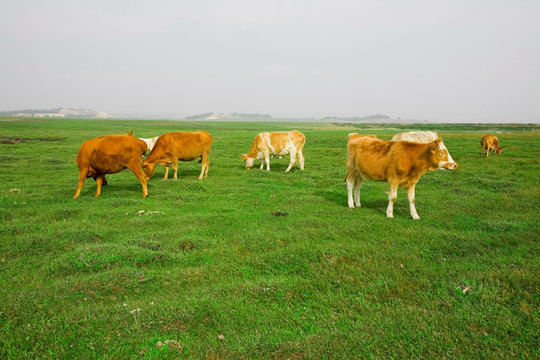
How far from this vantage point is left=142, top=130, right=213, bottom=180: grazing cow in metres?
14.2

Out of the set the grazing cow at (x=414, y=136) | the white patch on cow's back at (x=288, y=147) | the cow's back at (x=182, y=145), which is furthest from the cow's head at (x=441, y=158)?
the cow's back at (x=182, y=145)

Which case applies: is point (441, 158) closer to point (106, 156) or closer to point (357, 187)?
point (357, 187)

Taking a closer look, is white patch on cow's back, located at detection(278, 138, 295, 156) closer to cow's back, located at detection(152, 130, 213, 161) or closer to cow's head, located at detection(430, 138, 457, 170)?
cow's back, located at detection(152, 130, 213, 161)

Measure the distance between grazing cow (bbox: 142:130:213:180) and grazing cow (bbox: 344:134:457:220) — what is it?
8.45 meters

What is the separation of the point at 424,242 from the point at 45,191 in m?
13.1

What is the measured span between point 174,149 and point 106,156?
3.85 m

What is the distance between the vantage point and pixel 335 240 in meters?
7.06

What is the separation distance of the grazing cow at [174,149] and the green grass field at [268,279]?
3.76 metres

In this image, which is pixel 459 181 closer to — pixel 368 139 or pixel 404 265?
pixel 368 139

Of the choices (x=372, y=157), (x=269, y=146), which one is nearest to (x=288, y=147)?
(x=269, y=146)

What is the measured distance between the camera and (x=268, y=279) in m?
5.37

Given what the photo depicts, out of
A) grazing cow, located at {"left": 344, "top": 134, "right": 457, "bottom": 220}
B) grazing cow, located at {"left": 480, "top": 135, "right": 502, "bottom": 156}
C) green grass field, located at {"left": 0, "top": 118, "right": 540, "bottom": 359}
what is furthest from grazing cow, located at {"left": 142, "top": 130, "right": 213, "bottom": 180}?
grazing cow, located at {"left": 480, "top": 135, "right": 502, "bottom": 156}

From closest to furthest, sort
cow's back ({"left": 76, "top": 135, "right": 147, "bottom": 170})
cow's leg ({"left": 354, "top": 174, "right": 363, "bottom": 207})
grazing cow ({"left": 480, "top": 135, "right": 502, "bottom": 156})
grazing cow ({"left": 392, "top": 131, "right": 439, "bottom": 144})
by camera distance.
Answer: cow's leg ({"left": 354, "top": 174, "right": 363, "bottom": 207}) → cow's back ({"left": 76, "top": 135, "right": 147, "bottom": 170}) → grazing cow ({"left": 392, "top": 131, "right": 439, "bottom": 144}) → grazing cow ({"left": 480, "top": 135, "right": 502, "bottom": 156})

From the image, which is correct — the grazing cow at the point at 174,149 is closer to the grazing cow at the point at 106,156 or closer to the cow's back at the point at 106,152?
the grazing cow at the point at 106,156
